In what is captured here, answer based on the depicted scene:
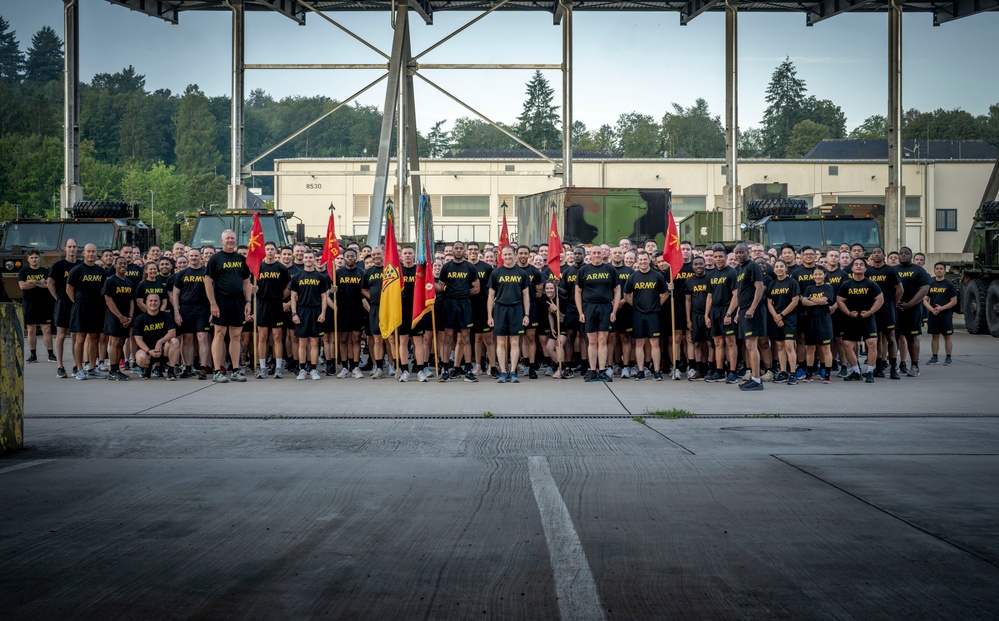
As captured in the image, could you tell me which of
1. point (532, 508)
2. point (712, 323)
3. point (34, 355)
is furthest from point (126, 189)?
point (532, 508)

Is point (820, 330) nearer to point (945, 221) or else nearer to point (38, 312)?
point (38, 312)

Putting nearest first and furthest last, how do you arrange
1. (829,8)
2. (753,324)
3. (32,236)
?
(753,324), (32,236), (829,8)

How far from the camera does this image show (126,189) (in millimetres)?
95125

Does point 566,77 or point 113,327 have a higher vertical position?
point 566,77

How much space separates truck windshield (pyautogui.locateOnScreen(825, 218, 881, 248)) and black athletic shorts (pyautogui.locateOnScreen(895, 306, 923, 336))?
6.57 meters

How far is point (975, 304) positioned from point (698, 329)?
1263 centimetres

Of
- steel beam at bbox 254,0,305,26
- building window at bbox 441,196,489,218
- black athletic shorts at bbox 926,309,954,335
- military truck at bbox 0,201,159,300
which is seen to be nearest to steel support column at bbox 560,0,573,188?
steel beam at bbox 254,0,305,26

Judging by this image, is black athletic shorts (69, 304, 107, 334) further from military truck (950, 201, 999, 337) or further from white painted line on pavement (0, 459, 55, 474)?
military truck (950, 201, 999, 337)

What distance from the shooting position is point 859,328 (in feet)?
51.9

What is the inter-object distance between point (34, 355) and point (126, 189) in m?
81.6

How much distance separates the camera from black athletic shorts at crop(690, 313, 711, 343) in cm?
1598

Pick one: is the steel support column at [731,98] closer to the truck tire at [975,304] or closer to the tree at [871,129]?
the truck tire at [975,304]

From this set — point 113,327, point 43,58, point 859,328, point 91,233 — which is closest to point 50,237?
point 91,233

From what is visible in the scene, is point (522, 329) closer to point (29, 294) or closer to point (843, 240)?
point (29, 294)
